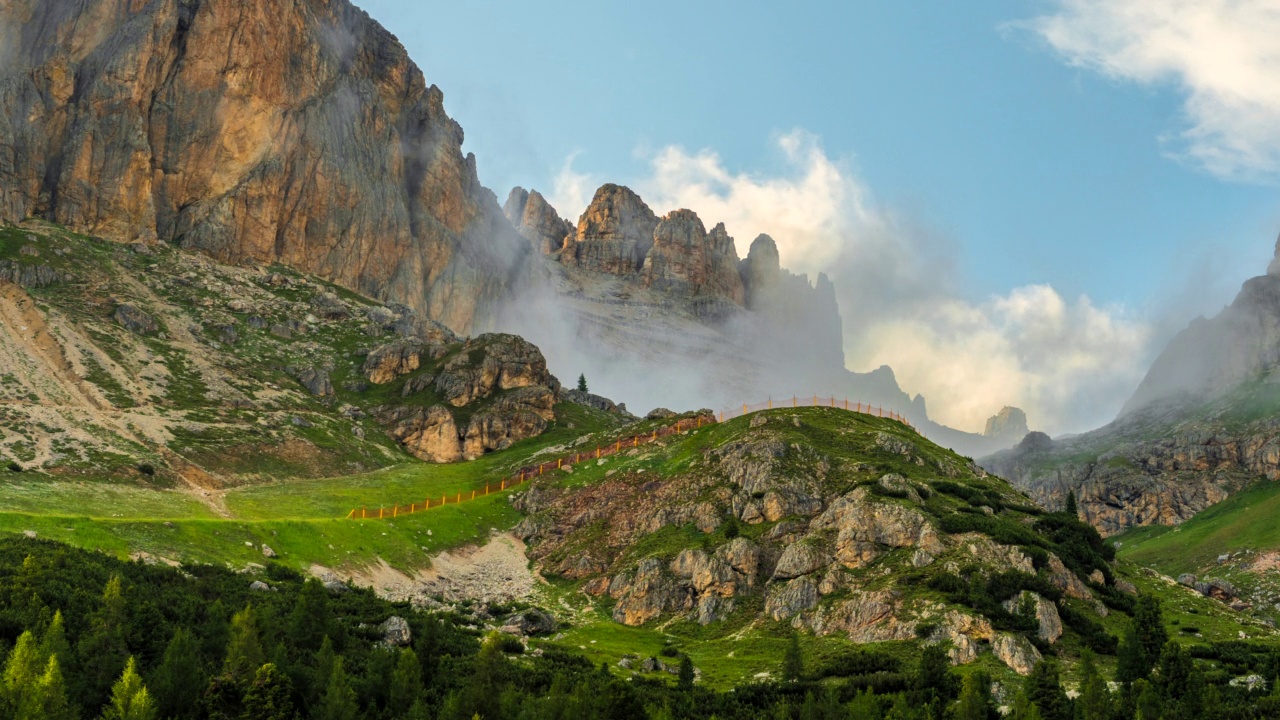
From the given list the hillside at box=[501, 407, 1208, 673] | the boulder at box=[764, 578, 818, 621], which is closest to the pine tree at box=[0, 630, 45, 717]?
the hillside at box=[501, 407, 1208, 673]

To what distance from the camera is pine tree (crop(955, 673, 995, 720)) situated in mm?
63281

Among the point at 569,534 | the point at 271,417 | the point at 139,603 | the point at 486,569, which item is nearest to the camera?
the point at 139,603

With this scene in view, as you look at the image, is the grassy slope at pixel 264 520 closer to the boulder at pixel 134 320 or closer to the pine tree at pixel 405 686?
the pine tree at pixel 405 686

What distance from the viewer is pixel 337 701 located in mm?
59750

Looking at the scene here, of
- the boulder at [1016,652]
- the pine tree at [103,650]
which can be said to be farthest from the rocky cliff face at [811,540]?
the pine tree at [103,650]

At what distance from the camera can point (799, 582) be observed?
308 ft

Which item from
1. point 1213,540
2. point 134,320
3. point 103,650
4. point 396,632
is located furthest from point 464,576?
point 1213,540

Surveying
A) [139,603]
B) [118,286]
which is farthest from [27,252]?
[139,603]

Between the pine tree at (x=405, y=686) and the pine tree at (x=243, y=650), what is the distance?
8934 mm

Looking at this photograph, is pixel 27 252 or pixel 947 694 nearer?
pixel 947 694

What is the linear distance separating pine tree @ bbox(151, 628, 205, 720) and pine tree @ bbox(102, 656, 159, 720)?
143 centimetres

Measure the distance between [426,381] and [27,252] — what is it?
7854 cm

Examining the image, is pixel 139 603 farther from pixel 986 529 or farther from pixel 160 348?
pixel 160 348

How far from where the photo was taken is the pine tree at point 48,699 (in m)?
52.0
